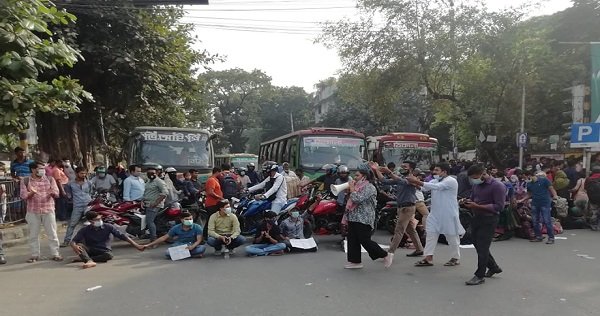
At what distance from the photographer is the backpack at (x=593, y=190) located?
1187 centimetres

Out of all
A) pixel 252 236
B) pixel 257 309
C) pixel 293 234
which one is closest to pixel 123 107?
pixel 252 236

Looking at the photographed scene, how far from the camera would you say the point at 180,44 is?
61.7 ft

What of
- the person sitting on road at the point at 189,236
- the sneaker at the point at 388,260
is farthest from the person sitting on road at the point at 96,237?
the sneaker at the point at 388,260

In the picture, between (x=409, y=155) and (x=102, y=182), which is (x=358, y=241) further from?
(x=409, y=155)

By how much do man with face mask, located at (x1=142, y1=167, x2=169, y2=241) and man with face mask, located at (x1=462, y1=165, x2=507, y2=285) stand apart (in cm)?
584

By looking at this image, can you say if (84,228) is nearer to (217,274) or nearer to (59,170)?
(217,274)

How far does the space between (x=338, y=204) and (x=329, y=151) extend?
5658mm

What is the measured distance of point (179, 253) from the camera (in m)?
8.56

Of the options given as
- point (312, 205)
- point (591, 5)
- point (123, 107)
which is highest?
point (591, 5)

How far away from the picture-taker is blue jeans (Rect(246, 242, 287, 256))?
885 cm

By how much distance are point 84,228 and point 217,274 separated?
8.34 feet

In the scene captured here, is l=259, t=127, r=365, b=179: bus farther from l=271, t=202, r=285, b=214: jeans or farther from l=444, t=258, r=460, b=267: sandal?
l=444, t=258, r=460, b=267: sandal

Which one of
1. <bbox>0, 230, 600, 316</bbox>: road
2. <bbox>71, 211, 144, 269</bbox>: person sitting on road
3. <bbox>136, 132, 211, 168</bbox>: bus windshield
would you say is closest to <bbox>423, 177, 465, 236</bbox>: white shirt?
<bbox>0, 230, 600, 316</bbox>: road

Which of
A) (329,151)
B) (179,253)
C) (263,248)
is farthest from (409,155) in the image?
(179,253)
